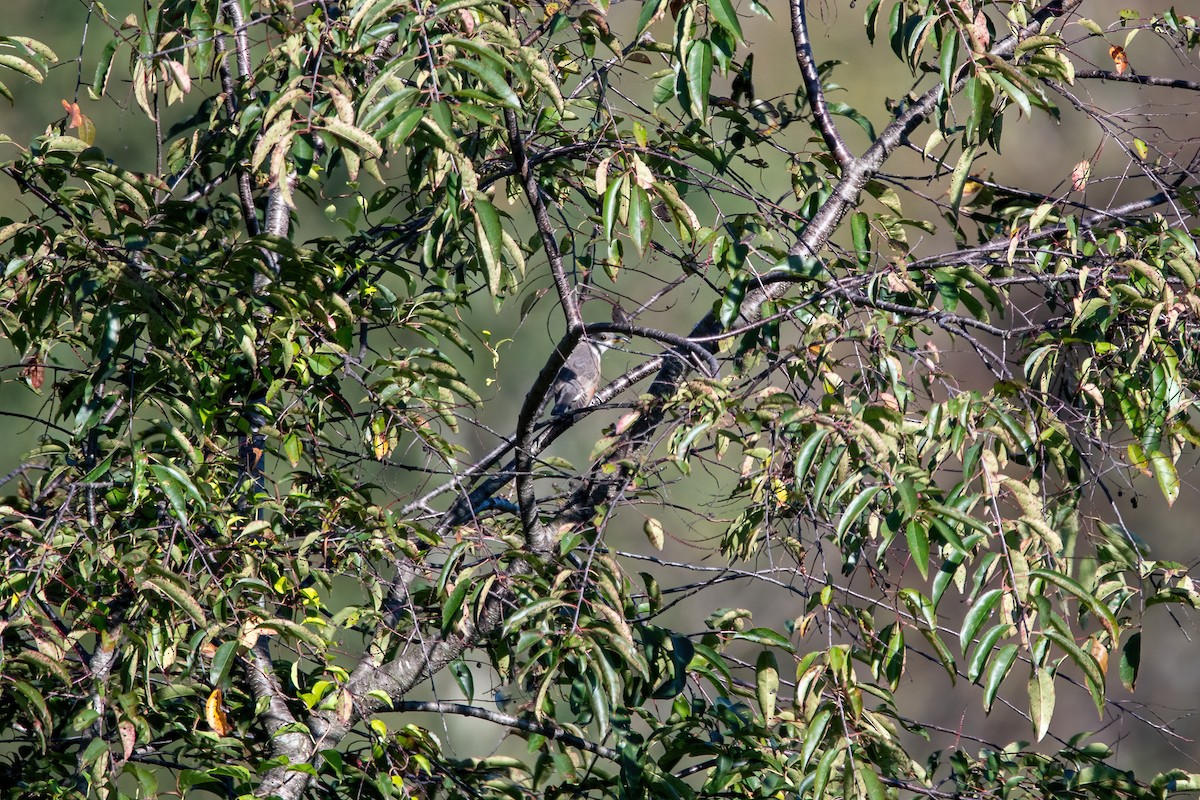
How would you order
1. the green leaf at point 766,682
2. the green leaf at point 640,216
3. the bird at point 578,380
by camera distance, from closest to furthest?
the green leaf at point 640,216, the green leaf at point 766,682, the bird at point 578,380

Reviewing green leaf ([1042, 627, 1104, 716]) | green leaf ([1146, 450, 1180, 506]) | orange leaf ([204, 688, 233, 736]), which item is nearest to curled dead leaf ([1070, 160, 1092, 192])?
green leaf ([1146, 450, 1180, 506])

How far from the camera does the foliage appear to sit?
4.69 ft

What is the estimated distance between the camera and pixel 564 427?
7.11 ft

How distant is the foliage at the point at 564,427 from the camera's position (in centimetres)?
143

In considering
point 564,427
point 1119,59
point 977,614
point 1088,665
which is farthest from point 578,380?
point 1088,665

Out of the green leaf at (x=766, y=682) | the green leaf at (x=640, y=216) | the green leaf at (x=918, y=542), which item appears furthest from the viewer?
the green leaf at (x=766, y=682)

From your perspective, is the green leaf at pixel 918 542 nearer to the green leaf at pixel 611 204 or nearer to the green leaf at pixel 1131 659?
the green leaf at pixel 1131 659

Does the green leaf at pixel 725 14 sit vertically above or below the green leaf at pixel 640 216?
above

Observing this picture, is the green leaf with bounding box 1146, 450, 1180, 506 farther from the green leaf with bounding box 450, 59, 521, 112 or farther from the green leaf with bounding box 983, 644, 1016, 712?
the green leaf with bounding box 450, 59, 521, 112

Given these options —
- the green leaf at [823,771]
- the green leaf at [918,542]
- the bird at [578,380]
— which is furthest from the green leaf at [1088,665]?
the bird at [578,380]

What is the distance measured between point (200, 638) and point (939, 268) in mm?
1430

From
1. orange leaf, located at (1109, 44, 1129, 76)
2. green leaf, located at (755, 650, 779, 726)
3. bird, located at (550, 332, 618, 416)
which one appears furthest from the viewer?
bird, located at (550, 332, 618, 416)

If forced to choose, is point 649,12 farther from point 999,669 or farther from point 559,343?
point 999,669

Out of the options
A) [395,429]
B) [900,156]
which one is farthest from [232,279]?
[900,156]
